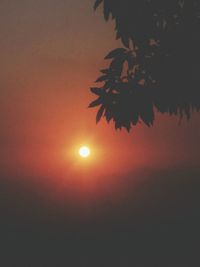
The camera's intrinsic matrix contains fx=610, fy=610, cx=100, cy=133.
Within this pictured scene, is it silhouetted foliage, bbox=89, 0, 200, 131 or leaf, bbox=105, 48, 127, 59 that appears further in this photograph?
leaf, bbox=105, 48, 127, 59

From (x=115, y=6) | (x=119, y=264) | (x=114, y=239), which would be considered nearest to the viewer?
(x=115, y=6)

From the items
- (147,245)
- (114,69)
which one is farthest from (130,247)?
(114,69)

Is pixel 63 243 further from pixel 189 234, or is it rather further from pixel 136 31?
pixel 136 31

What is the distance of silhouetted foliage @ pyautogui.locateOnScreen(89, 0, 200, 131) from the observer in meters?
5.46

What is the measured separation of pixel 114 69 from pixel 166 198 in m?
7.56

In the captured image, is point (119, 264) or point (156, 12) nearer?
point (156, 12)

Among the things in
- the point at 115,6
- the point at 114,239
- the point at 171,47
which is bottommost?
the point at 171,47

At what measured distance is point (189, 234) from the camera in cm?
1232

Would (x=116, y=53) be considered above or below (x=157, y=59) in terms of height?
above

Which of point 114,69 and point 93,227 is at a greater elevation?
point 93,227

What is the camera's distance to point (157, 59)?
5.56m

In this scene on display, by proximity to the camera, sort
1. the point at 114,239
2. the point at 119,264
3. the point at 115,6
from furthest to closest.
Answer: the point at 114,239 → the point at 119,264 → the point at 115,6

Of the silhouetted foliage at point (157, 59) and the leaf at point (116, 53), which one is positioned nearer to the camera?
the silhouetted foliage at point (157, 59)

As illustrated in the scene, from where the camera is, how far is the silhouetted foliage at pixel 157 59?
5.46 metres
